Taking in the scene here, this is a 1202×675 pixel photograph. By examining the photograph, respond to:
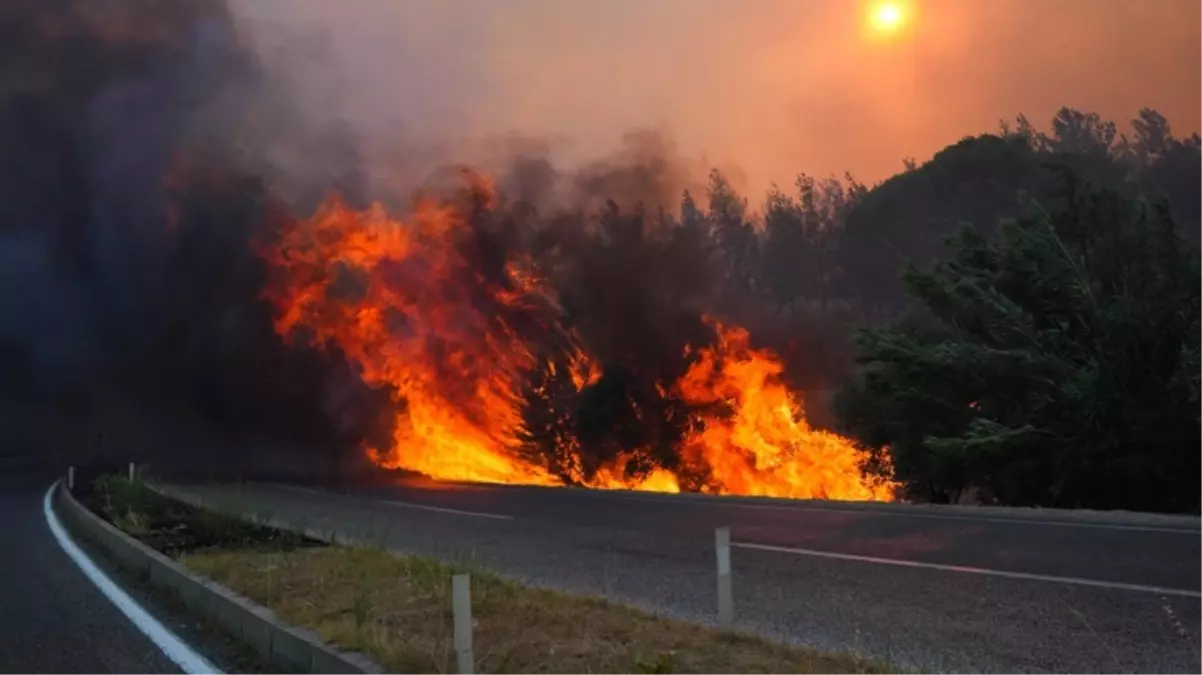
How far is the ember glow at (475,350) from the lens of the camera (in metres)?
25.5

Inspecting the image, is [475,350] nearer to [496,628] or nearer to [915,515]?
[915,515]

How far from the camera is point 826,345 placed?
87.8 feet

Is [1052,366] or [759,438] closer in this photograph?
[1052,366]

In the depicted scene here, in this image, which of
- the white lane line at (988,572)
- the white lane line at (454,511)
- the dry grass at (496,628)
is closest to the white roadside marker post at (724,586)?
the dry grass at (496,628)

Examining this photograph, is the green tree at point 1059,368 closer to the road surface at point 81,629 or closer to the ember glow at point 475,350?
the ember glow at point 475,350

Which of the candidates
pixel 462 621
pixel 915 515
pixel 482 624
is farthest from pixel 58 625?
pixel 915 515

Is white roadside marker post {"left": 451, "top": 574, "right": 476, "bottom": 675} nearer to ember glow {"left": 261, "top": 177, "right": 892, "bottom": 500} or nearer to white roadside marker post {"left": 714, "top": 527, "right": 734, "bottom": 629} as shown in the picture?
white roadside marker post {"left": 714, "top": 527, "right": 734, "bottom": 629}

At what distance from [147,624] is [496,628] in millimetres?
3036

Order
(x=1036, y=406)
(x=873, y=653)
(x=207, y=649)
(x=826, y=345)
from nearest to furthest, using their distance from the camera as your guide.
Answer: (x=873, y=653), (x=207, y=649), (x=1036, y=406), (x=826, y=345)

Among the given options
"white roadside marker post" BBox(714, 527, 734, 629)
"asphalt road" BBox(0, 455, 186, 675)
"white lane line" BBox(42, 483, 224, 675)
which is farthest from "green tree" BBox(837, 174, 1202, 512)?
"asphalt road" BBox(0, 455, 186, 675)

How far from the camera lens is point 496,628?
619cm

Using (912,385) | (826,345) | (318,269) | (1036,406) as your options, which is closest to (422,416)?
(318,269)

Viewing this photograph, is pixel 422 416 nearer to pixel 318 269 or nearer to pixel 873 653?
pixel 318 269

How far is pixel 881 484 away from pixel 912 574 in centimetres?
1338
